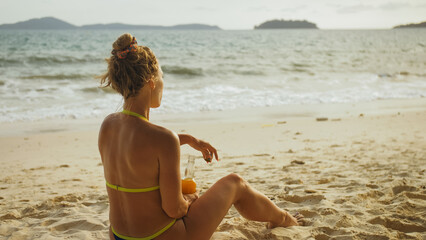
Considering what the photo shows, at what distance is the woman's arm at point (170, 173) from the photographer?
6.61 feet

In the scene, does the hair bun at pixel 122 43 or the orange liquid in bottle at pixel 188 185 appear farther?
the orange liquid in bottle at pixel 188 185

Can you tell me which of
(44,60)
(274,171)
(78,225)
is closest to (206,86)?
(274,171)

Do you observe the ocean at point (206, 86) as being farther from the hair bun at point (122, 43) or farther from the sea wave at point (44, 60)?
the hair bun at point (122, 43)

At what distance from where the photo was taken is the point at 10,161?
5.74 metres

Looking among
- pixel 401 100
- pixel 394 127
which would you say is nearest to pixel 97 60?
pixel 401 100

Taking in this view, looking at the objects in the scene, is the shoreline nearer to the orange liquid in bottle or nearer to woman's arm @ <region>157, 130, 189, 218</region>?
the orange liquid in bottle

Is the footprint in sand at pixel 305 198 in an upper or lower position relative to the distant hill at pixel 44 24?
lower

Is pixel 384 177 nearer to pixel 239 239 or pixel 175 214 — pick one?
pixel 239 239

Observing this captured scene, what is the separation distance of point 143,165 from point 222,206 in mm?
716

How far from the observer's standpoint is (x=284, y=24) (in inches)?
6422

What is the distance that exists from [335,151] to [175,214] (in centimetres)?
418

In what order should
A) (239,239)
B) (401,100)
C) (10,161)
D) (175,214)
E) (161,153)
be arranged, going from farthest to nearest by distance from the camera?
(401,100), (10,161), (239,239), (175,214), (161,153)

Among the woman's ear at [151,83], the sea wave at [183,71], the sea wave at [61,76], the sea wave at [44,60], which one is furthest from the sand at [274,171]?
the sea wave at [44,60]

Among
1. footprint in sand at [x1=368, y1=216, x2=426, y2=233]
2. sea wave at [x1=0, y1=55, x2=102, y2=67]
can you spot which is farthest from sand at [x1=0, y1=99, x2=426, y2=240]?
sea wave at [x1=0, y1=55, x2=102, y2=67]
